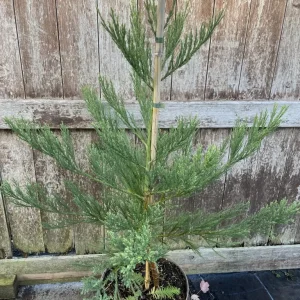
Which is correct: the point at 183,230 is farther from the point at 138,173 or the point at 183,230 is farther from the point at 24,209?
the point at 24,209

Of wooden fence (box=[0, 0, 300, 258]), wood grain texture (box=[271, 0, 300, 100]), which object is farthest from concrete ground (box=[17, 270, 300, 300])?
wood grain texture (box=[271, 0, 300, 100])

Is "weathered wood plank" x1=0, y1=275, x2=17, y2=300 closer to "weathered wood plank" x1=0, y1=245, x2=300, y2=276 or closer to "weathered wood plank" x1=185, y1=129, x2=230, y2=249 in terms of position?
"weathered wood plank" x1=0, y1=245, x2=300, y2=276

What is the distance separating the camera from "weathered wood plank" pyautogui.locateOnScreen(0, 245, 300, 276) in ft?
5.80

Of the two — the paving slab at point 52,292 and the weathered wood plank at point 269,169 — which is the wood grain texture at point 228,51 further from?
the paving slab at point 52,292

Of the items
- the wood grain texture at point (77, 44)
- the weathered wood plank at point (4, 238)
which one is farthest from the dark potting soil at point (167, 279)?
the wood grain texture at point (77, 44)

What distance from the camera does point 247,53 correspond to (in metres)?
1.48

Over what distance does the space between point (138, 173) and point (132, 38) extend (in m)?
0.44

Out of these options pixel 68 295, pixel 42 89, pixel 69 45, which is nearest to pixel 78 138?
pixel 42 89

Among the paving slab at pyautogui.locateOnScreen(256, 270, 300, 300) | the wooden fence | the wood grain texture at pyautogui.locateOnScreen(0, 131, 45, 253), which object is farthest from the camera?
the paving slab at pyautogui.locateOnScreen(256, 270, 300, 300)

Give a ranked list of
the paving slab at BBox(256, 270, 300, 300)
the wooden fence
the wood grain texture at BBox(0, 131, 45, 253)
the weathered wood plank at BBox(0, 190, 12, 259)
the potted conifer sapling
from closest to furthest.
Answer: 1. the potted conifer sapling
2. the wooden fence
3. the wood grain texture at BBox(0, 131, 45, 253)
4. the weathered wood plank at BBox(0, 190, 12, 259)
5. the paving slab at BBox(256, 270, 300, 300)

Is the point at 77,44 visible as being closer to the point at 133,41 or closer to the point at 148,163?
the point at 133,41

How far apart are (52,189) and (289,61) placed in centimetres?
133

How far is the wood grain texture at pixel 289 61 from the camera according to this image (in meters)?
1.44

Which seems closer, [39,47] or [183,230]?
[183,230]
